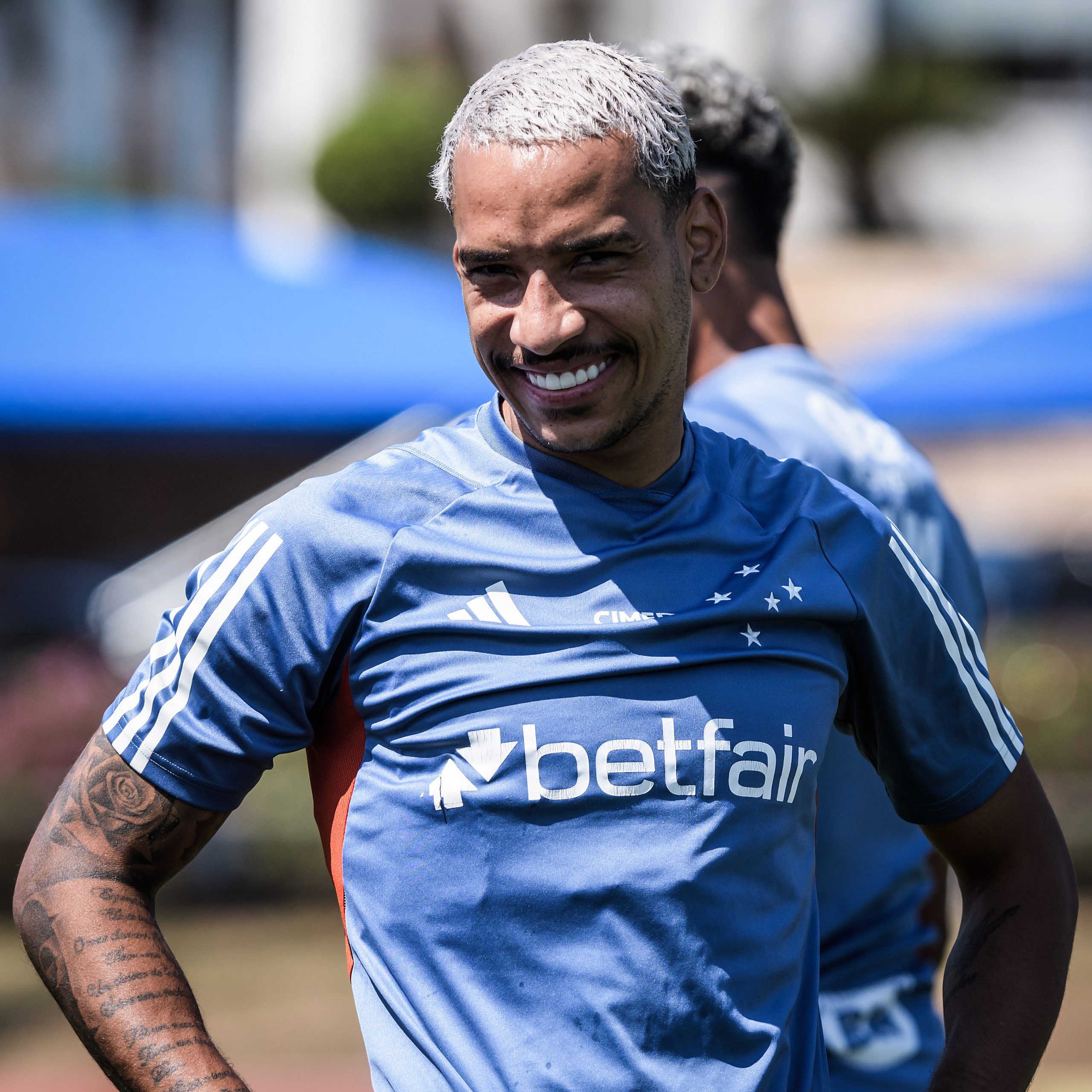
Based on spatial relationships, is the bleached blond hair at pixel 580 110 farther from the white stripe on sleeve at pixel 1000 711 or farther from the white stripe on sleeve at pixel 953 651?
the white stripe on sleeve at pixel 1000 711

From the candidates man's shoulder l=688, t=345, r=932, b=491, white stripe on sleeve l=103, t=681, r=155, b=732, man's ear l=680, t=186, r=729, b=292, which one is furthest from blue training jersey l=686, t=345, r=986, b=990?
white stripe on sleeve l=103, t=681, r=155, b=732

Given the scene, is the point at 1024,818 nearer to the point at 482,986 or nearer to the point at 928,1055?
the point at 928,1055

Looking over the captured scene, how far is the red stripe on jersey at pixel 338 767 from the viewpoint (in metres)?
1.70

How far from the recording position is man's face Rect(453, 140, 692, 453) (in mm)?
1628

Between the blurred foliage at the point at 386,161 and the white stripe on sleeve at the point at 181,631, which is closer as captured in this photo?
the white stripe on sleeve at the point at 181,631

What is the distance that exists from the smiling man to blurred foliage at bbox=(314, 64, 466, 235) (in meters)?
11.7

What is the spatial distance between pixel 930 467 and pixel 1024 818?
2.96 feet

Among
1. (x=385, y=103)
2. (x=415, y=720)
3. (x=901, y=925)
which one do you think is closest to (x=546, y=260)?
(x=415, y=720)

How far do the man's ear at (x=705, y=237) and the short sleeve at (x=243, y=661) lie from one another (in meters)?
0.56

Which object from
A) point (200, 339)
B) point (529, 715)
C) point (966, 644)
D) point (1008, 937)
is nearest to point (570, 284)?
point (529, 715)

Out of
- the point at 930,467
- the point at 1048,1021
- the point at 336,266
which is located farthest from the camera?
the point at 336,266

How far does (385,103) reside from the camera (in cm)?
1344

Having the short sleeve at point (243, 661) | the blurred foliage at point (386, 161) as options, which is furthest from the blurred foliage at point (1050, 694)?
the blurred foliage at point (386, 161)

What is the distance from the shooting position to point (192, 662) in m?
1.63
